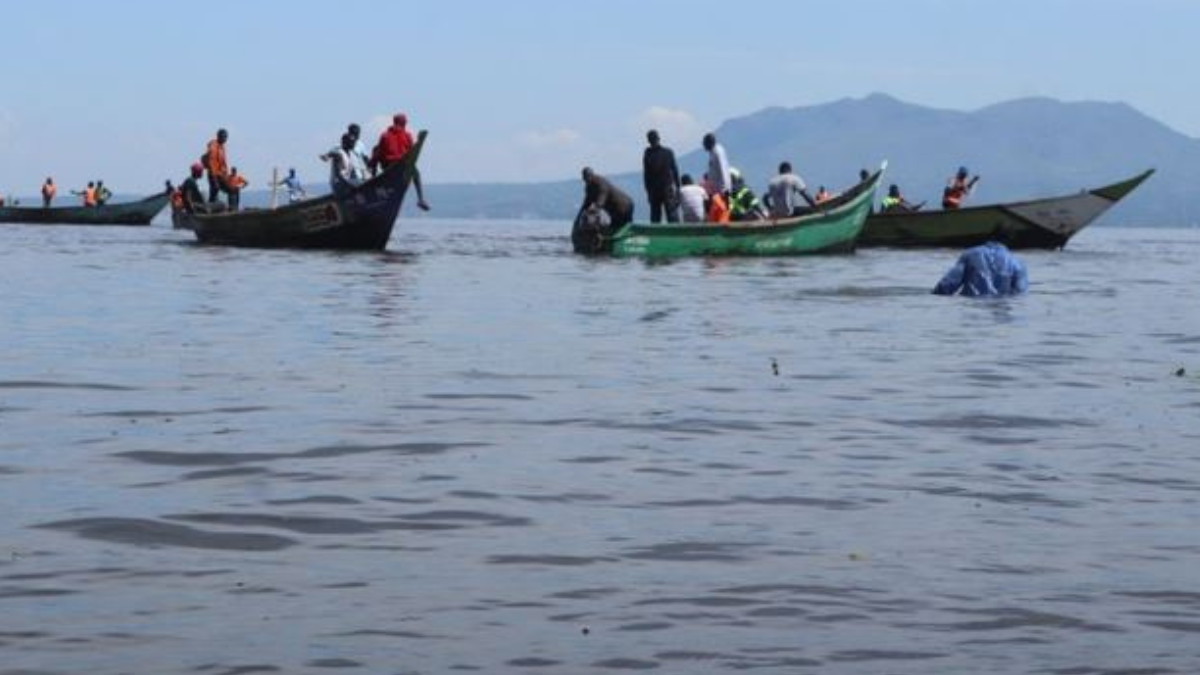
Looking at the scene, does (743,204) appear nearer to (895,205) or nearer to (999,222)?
(999,222)

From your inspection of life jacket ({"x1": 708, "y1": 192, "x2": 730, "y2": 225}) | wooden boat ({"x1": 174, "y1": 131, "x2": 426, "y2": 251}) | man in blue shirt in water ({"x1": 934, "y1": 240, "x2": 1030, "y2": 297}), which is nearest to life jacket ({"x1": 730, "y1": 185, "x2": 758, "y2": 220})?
life jacket ({"x1": 708, "y1": 192, "x2": 730, "y2": 225})

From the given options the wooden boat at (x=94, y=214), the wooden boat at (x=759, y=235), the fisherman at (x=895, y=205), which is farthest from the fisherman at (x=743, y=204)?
the wooden boat at (x=94, y=214)

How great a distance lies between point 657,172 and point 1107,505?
23.0 meters

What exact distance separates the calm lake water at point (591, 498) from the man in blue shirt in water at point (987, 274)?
4.30 meters

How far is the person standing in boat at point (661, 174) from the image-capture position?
3089 centimetres

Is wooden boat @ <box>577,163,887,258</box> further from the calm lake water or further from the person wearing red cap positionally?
the calm lake water

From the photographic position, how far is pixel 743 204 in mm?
33125

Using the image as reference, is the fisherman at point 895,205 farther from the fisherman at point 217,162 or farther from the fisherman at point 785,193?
the fisherman at point 217,162

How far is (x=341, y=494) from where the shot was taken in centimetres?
820

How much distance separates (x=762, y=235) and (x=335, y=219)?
240 inches

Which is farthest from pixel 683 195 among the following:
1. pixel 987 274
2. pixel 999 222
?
pixel 987 274

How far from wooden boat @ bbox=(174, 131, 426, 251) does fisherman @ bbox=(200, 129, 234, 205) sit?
2.08ft

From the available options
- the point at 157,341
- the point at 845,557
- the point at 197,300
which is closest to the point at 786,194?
the point at 197,300

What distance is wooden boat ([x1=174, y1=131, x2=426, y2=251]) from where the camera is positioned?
98.3ft
